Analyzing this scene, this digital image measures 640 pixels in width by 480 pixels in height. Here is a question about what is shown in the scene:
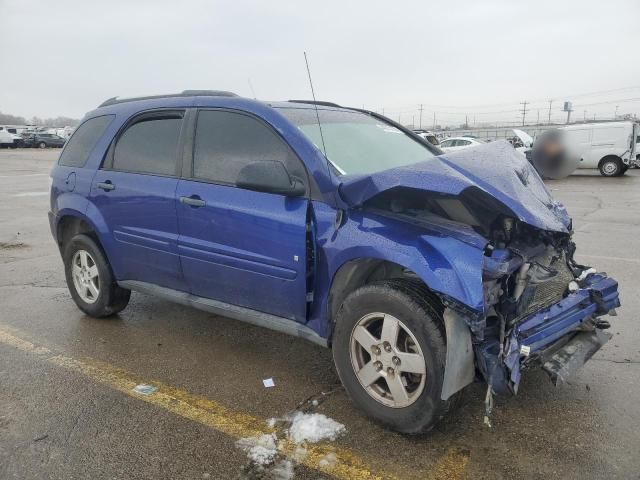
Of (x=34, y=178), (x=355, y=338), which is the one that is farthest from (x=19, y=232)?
(x=34, y=178)

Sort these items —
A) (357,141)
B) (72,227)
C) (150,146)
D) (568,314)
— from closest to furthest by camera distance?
1. (568,314)
2. (357,141)
3. (150,146)
4. (72,227)

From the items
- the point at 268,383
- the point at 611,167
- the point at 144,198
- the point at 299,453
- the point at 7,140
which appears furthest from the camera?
the point at 7,140

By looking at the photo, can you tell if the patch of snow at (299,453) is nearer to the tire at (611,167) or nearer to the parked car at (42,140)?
the tire at (611,167)

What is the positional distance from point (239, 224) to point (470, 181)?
1.46 m

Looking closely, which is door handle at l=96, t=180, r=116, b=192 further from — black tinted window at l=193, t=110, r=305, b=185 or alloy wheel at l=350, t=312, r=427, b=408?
alloy wheel at l=350, t=312, r=427, b=408

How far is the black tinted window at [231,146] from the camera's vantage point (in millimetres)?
3301

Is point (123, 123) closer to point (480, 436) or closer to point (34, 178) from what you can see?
point (480, 436)

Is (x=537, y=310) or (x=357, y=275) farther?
(x=357, y=275)

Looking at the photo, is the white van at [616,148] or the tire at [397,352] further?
the white van at [616,148]

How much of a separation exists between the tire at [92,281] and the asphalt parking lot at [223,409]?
0.46 ft

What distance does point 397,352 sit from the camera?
107 inches

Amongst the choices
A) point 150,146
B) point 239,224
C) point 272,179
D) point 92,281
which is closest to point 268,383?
point 239,224

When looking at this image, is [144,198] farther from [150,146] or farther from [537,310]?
[537,310]

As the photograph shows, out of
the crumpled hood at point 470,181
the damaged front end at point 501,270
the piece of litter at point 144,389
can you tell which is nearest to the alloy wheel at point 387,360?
the damaged front end at point 501,270
